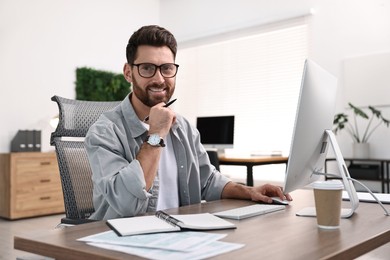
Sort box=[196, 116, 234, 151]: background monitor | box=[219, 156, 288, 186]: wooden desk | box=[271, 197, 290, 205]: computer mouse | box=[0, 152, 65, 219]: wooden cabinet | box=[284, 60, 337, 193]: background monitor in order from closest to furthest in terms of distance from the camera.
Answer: box=[284, 60, 337, 193]: background monitor < box=[271, 197, 290, 205]: computer mouse < box=[219, 156, 288, 186]: wooden desk < box=[0, 152, 65, 219]: wooden cabinet < box=[196, 116, 234, 151]: background monitor

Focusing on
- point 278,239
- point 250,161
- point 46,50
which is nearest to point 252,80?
point 250,161

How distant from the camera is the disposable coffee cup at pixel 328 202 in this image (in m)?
1.00

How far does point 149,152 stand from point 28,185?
3909 millimetres

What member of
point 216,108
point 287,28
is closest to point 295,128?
point 287,28

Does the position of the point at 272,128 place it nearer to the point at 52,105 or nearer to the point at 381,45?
the point at 381,45

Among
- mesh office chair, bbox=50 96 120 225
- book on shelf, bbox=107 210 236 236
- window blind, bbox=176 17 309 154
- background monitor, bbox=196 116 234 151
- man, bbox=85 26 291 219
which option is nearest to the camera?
book on shelf, bbox=107 210 236 236

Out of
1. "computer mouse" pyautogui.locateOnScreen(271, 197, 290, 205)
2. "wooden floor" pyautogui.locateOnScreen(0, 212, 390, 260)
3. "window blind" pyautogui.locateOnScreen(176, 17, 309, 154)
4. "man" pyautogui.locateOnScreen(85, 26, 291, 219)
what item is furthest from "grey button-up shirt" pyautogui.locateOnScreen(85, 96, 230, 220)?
"window blind" pyautogui.locateOnScreen(176, 17, 309, 154)

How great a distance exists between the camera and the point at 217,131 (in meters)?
5.12

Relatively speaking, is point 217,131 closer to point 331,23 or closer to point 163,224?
point 331,23

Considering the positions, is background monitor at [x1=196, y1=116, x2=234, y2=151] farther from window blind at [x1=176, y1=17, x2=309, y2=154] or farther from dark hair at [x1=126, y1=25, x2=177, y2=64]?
dark hair at [x1=126, y1=25, x2=177, y2=64]

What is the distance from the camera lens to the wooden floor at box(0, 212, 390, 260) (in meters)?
2.98

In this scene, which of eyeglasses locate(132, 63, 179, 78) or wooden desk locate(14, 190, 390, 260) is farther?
eyeglasses locate(132, 63, 179, 78)

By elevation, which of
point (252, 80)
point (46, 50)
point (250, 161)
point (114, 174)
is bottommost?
point (250, 161)

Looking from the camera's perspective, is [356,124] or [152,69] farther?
[356,124]
